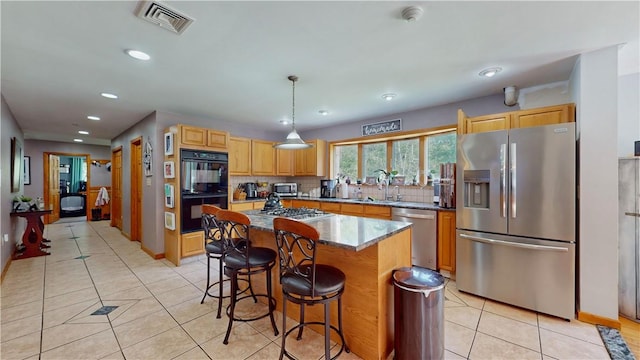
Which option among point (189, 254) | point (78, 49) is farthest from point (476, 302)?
point (78, 49)

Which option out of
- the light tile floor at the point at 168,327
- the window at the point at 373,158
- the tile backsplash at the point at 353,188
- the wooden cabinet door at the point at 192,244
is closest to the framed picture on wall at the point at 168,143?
the wooden cabinet door at the point at 192,244

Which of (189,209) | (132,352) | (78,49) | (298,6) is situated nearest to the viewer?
(298,6)

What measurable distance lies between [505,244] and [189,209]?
420 cm

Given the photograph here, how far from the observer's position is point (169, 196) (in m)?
4.09

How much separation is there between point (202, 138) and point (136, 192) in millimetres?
2378

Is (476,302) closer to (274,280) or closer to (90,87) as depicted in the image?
(274,280)

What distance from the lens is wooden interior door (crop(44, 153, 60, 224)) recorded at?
299 inches

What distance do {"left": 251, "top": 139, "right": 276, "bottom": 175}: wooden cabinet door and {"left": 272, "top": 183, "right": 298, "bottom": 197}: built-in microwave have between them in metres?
0.31

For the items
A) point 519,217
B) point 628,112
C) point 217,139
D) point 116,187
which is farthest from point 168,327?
point 116,187

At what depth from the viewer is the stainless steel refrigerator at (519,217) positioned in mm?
2455

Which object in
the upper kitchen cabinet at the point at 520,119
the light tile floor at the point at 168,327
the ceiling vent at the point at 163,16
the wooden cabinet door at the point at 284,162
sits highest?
the ceiling vent at the point at 163,16

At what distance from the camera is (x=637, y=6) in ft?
5.82

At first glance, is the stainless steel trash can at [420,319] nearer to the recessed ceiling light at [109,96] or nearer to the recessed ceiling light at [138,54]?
the recessed ceiling light at [138,54]

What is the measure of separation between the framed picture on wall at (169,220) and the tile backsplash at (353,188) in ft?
4.68
